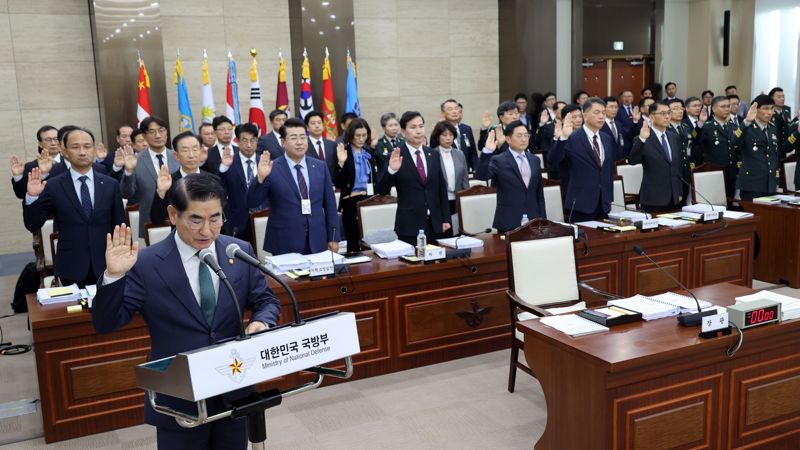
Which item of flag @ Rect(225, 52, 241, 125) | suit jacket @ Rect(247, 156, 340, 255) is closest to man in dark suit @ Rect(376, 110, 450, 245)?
suit jacket @ Rect(247, 156, 340, 255)

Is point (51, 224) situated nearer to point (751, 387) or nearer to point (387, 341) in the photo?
→ point (387, 341)

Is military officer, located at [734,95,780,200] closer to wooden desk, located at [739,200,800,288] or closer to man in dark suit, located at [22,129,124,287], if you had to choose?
wooden desk, located at [739,200,800,288]

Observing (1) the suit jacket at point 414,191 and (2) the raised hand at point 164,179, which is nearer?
(2) the raised hand at point 164,179

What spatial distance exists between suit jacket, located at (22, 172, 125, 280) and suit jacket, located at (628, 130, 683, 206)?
4.00 metres

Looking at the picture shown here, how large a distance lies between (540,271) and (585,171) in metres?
1.86

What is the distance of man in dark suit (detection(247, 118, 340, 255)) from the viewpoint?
14.3 feet

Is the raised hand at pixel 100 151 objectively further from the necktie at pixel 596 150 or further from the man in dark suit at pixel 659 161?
the man in dark suit at pixel 659 161

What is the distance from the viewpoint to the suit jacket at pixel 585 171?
542 centimetres

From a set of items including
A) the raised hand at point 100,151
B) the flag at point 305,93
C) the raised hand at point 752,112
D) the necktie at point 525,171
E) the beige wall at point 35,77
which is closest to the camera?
the necktie at point 525,171

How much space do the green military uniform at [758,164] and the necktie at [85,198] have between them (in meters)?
5.78

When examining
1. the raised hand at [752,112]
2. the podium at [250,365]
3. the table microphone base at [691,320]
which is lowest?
the table microphone base at [691,320]

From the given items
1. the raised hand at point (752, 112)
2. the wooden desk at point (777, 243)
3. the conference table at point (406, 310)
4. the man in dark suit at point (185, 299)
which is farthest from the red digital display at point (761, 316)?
the raised hand at point (752, 112)

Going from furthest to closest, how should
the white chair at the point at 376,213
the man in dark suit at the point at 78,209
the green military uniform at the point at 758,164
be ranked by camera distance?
the green military uniform at the point at 758,164, the white chair at the point at 376,213, the man in dark suit at the point at 78,209

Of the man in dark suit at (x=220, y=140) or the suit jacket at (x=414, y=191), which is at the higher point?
the man in dark suit at (x=220, y=140)
